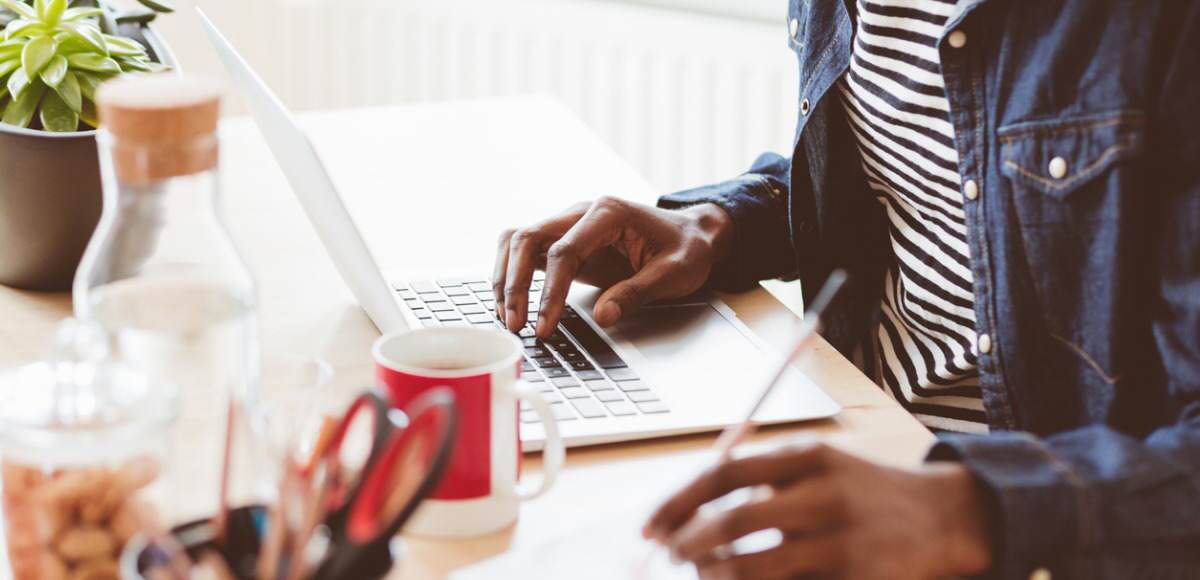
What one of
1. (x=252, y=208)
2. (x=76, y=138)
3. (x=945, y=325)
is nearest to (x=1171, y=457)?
(x=945, y=325)

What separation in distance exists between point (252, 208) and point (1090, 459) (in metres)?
0.84

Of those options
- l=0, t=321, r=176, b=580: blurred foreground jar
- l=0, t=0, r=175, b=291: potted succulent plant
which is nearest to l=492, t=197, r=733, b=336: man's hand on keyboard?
l=0, t=0, r=175, b=291: potted succulent plant

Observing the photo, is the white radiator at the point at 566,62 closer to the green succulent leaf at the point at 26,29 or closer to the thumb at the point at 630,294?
the thumb at the point at 630,294

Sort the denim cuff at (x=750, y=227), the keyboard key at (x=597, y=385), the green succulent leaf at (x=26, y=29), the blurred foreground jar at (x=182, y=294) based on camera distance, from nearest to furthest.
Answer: the blurred foreground jar at (x=182, y=294) < the keyboard key at (x=597, y=385) < the green succulent leaf at (x=26, y=29) < the denim cuff at (x=750, y=227)

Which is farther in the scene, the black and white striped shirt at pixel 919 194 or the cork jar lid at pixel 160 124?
the black and white striped shirt at pixel 919 194

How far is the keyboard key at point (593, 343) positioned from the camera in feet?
3.19

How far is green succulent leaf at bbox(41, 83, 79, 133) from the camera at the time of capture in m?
0.99

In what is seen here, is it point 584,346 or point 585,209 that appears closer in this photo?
point 584,346

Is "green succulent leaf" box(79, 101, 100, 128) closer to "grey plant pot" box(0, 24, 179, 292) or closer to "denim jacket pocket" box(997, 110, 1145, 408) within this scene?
"grey plant pot" box(0, 24, 179, 292)

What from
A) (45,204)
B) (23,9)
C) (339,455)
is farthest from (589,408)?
(23,9)

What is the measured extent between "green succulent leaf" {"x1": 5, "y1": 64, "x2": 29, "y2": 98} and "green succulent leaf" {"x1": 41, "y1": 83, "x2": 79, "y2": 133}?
2cm

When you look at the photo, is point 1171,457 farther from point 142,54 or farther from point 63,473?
point 142,54

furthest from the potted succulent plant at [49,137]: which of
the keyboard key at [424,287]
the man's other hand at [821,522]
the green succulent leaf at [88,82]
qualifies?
the man's other hand at [821,522]

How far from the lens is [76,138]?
38.5 inches
